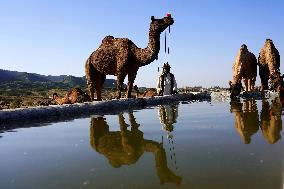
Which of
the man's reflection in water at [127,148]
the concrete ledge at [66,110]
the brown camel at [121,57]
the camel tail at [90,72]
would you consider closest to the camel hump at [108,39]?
the brown camel at [121,57]

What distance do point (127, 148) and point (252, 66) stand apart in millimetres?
18943

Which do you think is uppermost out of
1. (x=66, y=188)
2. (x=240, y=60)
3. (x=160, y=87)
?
(x=240, y=60)

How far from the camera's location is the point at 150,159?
438cm

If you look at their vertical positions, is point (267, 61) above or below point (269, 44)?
below

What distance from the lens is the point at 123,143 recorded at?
5637mm

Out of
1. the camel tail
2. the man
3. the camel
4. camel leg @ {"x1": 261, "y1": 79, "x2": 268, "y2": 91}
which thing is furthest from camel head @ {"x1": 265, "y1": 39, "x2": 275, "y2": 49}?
the camel tail

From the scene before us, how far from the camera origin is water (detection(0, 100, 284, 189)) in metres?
3.37

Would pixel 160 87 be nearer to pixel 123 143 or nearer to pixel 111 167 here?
pixel 123 143

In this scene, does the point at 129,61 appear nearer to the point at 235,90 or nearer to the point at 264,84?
the point at 235,90

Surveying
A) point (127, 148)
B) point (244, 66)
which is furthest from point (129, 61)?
point (127, 148)

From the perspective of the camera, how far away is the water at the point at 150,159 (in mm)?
3365

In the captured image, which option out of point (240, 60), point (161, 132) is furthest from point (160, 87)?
point (161, 132)

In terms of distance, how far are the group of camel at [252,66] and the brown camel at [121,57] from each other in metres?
6.83

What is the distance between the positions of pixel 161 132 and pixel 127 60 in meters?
9.59
